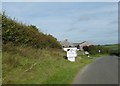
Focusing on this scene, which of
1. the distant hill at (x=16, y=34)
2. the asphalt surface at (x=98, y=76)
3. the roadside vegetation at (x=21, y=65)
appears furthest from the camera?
the distant hill at (x=16, y=34)

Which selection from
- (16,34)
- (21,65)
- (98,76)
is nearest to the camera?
(21,65)

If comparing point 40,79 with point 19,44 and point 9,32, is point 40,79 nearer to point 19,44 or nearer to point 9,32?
point 9,32

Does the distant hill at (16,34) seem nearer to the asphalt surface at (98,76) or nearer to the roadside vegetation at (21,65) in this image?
the roadside vegetation at (21,65)

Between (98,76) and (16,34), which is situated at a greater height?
(16,34)

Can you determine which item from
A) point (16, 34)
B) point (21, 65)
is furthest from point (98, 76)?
point (16, 34)

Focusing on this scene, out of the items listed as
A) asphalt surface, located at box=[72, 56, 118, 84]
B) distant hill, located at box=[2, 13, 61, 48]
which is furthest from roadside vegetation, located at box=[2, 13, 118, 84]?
asphalt surface, located at box=[72, 56, 118, 84]

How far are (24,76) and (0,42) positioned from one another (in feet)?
10.4

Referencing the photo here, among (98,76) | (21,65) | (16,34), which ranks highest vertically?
(16,34)

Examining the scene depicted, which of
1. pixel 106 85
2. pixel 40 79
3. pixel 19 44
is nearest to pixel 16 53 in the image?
pixel 19 44

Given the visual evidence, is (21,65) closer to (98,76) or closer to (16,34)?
(98,76)

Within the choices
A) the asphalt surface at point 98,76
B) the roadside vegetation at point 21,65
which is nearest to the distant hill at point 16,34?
the roadside vegetation at point 21,65

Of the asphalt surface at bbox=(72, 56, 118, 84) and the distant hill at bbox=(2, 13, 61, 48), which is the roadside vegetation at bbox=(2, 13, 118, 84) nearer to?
the distant hill at bbox=(2, 13, 61, 48)

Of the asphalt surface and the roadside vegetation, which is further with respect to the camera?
the asphalt surface

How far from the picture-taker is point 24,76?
1448 centimetres
